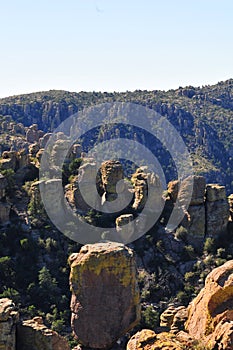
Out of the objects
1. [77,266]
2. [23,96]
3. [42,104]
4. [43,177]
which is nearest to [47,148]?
[43,177]

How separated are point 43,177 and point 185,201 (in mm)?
16132

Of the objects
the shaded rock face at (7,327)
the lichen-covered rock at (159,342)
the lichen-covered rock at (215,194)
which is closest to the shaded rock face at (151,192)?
the lichen-covered rock at (215,194)

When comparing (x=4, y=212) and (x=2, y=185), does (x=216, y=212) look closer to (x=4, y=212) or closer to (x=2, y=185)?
(x=4, y=212)

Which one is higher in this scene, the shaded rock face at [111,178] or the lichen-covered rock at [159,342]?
the shaded rock face at [111,178]

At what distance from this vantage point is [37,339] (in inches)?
677

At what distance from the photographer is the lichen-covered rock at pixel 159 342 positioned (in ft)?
46.6

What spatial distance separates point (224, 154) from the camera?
15238cm

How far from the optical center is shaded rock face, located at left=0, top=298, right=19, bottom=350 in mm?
16625

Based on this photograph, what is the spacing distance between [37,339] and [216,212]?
3456 cm

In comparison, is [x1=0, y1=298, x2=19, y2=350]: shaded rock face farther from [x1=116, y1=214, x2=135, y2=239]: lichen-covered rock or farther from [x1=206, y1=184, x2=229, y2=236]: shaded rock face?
[x1=206, y1=184, x2=229, y2=236]: shaded rock face

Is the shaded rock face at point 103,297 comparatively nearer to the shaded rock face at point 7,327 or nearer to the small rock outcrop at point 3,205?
the shaded rock face at point 7,327

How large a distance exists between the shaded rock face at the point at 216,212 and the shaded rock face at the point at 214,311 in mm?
31550

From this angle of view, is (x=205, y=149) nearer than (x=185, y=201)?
No

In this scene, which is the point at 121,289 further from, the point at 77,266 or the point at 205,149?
the point at 205,149
